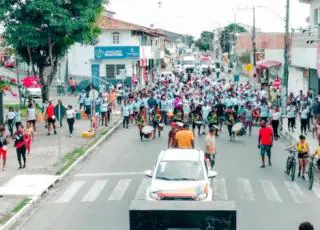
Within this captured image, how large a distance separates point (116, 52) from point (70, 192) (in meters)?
46.7

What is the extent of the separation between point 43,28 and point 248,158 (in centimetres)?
1845

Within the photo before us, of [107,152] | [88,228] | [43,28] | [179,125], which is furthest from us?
[43,28]

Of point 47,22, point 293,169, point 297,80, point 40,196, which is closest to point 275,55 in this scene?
point 297,80

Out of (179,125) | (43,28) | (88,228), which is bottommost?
(88,228)

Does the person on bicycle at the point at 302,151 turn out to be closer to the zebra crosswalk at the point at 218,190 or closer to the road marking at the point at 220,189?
the zebra crosswalk at the point at 218,190

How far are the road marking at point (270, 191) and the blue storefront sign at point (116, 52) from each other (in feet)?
149

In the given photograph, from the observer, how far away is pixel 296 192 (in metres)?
19.9

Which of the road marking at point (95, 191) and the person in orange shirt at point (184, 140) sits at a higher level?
the person in orange shirt at point (184, 140)

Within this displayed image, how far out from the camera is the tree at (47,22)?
39344 millimetres

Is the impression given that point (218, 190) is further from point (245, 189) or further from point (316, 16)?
point (316, 16)

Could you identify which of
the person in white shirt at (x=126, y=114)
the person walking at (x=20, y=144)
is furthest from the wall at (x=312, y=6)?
the person walking at (x=20, y=144)

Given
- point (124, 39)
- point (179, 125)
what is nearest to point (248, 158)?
point (179, 125)

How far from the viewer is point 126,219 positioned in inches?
663

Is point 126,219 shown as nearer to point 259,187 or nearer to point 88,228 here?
point 88,228
